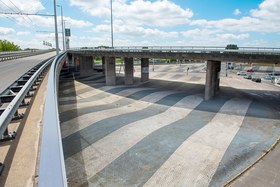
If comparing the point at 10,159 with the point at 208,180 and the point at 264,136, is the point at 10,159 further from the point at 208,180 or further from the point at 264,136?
the point at 264,136

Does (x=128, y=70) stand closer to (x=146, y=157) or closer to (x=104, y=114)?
(x=104, y=114)

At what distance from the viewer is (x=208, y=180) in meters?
12.7

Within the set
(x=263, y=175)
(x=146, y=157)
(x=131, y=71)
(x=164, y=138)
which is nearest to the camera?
(x=263, y=175)

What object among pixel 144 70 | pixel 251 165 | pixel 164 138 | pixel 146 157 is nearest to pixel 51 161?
pixel 146 157

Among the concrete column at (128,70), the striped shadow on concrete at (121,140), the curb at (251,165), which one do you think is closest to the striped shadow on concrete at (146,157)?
the striped shadow on concrete at (121,140)

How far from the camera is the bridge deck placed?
43.1 feet

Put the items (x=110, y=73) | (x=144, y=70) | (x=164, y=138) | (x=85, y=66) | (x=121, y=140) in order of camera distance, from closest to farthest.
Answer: (x=121, y=140) < (x=164, y=138) < (x=110, y=73) < (x=144, y=70) < (x=85, y=66)

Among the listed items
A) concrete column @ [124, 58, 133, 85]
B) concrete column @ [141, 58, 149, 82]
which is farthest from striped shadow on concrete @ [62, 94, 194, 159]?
concrete column @ [141, 58, 149, 82]

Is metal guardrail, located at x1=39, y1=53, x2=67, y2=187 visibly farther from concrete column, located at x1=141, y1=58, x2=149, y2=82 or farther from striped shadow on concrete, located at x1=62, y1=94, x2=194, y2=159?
concrete column, located at x1=141, y1=58, x2=149, y2=82

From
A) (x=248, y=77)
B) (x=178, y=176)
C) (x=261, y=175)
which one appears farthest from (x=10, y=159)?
(x=248, y=77)

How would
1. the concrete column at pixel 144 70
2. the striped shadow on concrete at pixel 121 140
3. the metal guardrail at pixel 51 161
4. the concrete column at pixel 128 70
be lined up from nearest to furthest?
the metal guardrail at pixel 51 161 < the striped shadow on concrete at pixel 121 140 < the concrete column at pixel 128 70 < the concrete column at pixel 144 70

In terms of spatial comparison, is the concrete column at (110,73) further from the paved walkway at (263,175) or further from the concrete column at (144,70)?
the paved walkway at (263,175)

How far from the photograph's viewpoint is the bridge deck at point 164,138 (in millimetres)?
13148

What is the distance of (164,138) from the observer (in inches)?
712
